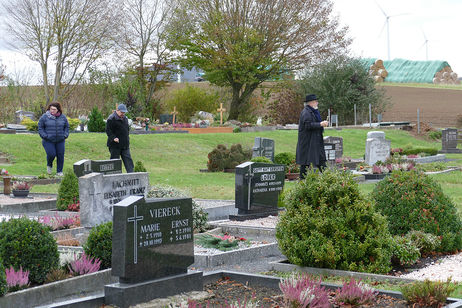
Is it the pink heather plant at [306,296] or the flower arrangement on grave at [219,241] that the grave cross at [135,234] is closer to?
the pink heather plant at [306,296]

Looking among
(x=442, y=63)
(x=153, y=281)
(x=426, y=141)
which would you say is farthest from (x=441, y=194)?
(x=442, y=63)

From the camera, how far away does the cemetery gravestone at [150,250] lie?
20.9ft

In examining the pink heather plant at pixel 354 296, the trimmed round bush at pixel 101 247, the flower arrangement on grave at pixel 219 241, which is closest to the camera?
the pink heather plant at pixel 354 296

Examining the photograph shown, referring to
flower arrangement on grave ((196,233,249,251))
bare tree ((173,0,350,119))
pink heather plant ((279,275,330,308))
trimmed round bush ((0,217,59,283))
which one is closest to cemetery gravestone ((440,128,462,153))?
bare tree ((173,0,350,119))

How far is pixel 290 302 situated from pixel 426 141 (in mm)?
40238

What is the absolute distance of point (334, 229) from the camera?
7.61 meters

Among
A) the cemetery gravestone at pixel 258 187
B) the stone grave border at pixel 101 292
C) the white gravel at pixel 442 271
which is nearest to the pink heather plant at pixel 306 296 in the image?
the stone grave border at pixel 101 292

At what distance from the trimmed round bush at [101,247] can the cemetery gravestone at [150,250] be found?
3.81 ft

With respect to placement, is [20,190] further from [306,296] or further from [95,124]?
[95,124]

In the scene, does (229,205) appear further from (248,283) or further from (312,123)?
(248,283)

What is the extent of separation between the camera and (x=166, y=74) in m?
52.6

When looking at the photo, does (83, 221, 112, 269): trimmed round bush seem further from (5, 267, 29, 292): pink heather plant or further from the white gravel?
the white gravel

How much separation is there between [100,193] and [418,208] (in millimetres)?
4974

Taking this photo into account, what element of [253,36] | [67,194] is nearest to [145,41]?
[253,36]
